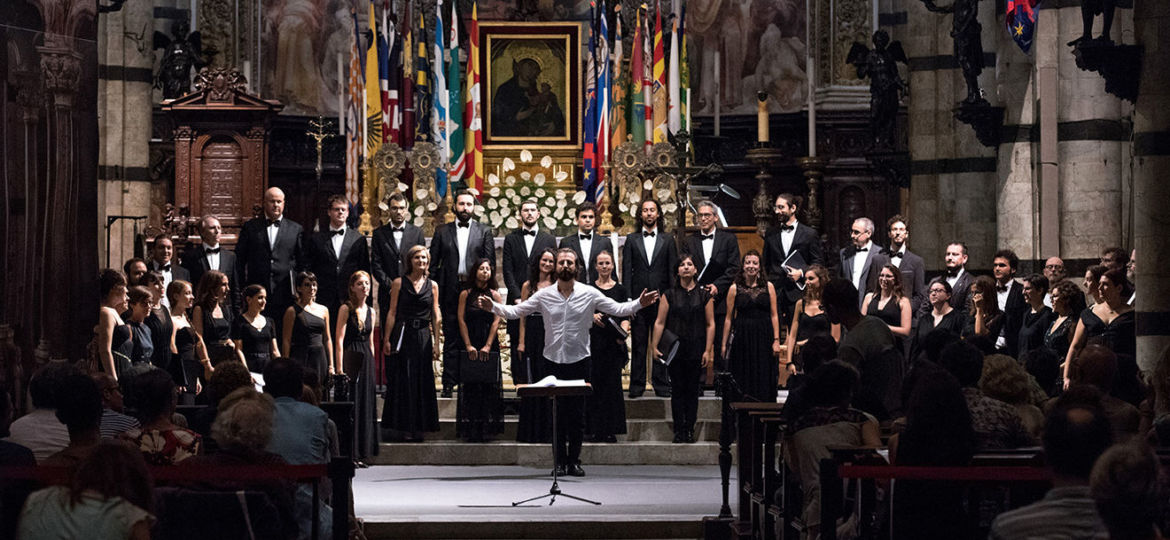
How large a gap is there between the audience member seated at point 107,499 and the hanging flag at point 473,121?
13473mm

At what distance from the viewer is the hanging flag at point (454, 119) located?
18.5 m

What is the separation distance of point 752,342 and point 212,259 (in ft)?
14.8

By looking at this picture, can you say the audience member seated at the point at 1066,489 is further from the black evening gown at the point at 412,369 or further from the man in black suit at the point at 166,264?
the man in black suit at the point at 166,264

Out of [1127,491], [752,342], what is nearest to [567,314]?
[752,342]

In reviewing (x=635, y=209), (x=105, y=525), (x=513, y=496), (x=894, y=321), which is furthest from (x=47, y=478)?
(x=635, y=209)

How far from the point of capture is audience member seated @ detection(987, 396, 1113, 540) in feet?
15.8

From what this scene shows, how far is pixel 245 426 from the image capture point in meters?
6.45

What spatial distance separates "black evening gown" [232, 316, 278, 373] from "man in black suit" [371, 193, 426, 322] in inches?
77.8

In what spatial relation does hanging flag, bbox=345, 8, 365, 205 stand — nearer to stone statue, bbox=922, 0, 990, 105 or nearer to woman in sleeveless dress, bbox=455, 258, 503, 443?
woman in sleeveless dress, bbox=455, 258, 503, 443

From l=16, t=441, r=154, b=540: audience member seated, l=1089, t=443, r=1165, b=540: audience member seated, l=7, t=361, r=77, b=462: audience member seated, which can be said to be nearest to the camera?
l=1089, t=443, r=1165, b=540: audience member seated

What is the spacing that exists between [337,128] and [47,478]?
621 inches

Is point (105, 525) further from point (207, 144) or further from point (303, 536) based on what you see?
point (207, 144)

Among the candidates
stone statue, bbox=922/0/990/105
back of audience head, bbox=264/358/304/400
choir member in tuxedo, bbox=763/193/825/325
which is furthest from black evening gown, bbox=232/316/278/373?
stone statue, bbox=922/0/990/105

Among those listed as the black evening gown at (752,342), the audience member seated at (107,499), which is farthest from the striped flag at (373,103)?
the audience member seated at (107,499)
